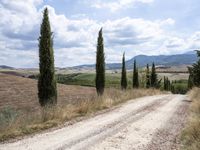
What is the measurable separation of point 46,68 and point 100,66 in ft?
49.5

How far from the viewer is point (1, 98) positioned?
3669 centimetres

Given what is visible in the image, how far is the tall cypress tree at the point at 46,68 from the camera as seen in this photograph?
78.0 feet

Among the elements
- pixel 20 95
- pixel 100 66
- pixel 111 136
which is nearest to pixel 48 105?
pixel 111 136

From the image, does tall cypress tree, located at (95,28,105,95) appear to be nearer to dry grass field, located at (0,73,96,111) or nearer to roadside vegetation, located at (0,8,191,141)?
roadside vegetation, located at (0,8,191,141)

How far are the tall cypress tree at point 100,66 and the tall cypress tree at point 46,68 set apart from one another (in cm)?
1328

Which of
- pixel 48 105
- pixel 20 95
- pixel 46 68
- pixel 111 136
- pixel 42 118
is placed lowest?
pixel 20 95

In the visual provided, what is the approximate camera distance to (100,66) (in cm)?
3894

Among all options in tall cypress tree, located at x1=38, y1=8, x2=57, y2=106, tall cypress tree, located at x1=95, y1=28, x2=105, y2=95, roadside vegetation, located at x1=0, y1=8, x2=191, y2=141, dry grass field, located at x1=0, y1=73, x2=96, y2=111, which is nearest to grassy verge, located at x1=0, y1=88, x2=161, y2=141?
roadside vegetation, located at x1=0, y1=8, x2=191, y2=141

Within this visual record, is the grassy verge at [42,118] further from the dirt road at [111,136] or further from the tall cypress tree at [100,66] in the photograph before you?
the tall cypress tree at [100,66]

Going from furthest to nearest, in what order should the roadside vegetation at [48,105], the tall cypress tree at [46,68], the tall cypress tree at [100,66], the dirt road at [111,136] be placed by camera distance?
the tall cypress tree at [100,66] → the tall cypress tree at [46,68] → the roadside vegetation at [48,105] → the dirt road at [111,136]

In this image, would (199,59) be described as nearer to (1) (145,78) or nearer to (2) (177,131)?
(2) (177,131)

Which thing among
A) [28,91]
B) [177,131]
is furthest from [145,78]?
[177,131]

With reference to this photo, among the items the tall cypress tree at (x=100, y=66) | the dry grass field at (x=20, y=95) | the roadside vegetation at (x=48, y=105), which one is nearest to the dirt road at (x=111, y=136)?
the roadside vegetation at (x=48, y=105)

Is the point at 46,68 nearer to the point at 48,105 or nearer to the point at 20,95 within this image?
the point at 48,105
